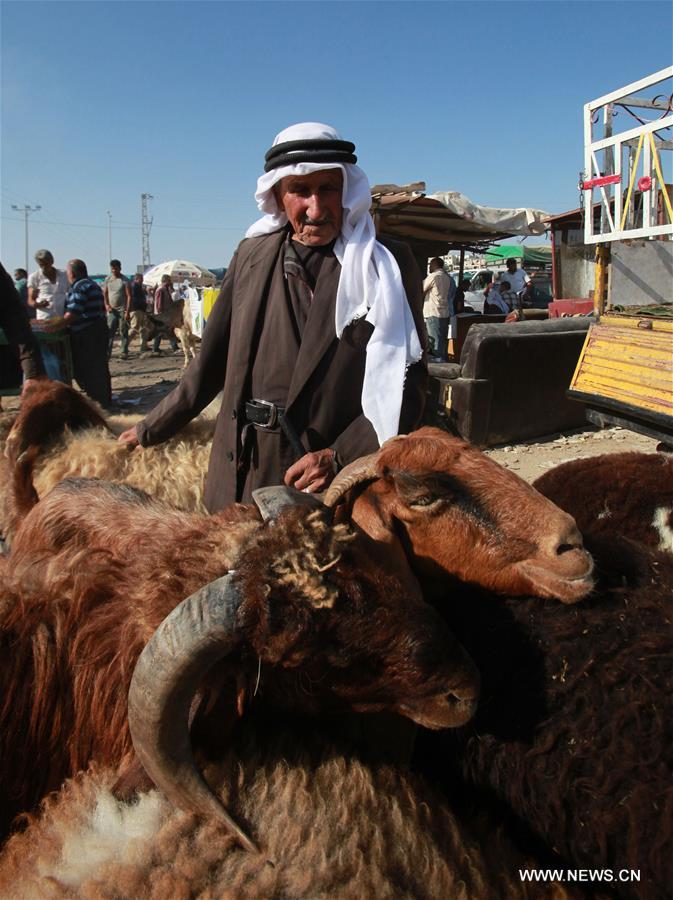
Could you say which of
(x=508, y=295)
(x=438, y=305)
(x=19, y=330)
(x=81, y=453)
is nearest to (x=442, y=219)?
(x=438, y=305)

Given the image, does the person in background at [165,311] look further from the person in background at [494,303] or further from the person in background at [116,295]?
the person in background at [494,303]

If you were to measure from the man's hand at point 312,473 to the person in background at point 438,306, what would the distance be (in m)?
12.3

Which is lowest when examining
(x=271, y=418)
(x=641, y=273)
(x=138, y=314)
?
(x=271, y=418)

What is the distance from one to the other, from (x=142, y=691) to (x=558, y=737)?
0.96 metres

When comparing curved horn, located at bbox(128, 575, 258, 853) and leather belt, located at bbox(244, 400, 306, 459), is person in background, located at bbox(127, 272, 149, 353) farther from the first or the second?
curved horn, located at bbox(128, 575, 258, 853)

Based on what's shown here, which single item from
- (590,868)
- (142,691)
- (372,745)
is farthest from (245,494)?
(590,868)

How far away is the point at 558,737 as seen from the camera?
5.29 ft

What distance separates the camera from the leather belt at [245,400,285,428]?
272cm

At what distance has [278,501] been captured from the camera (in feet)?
5.28

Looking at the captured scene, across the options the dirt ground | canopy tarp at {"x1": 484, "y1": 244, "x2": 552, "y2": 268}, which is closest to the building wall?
the dirt ground

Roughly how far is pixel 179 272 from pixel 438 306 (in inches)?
971

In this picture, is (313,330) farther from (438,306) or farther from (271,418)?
(438,306)

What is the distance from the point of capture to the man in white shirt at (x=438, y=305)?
14828 mm

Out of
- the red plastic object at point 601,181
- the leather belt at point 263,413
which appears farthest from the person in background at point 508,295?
the leather belt at point 263,413
